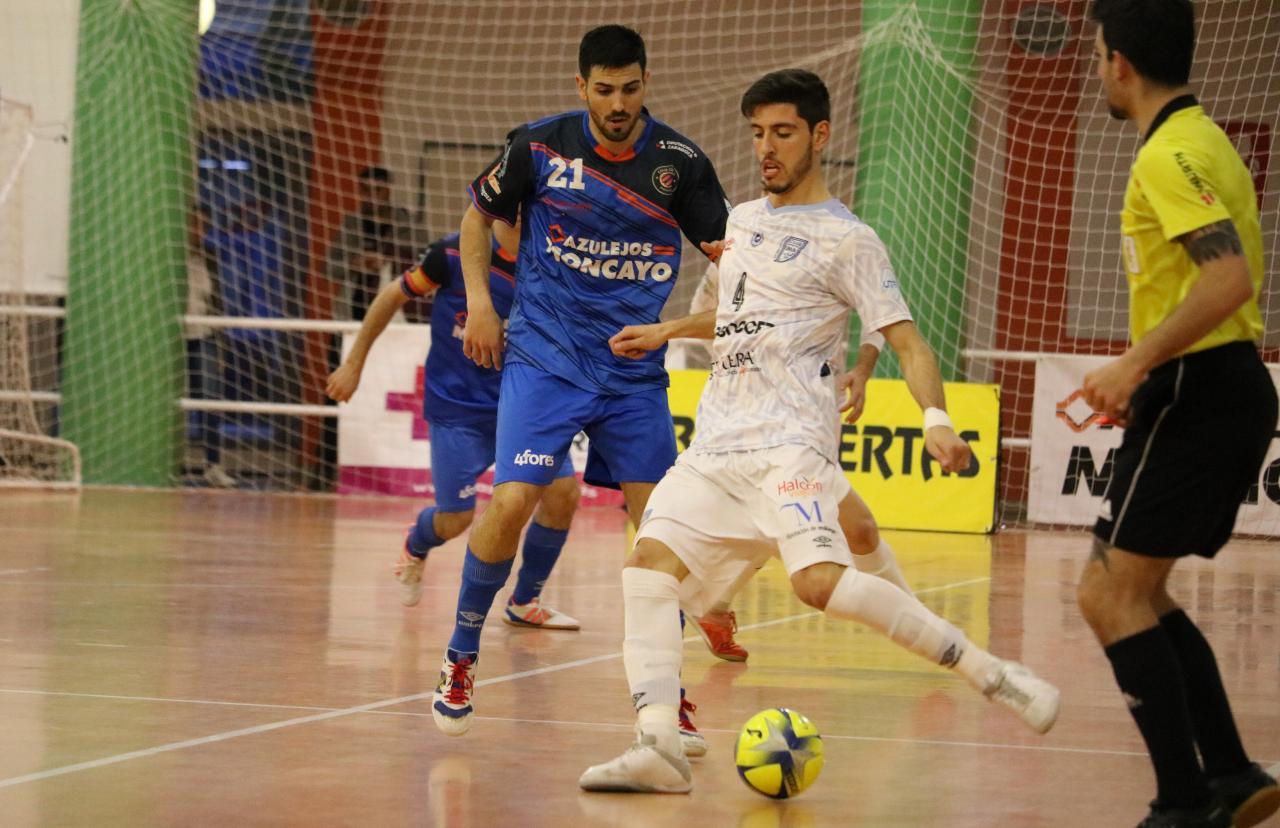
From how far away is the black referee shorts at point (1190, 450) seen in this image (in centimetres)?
361

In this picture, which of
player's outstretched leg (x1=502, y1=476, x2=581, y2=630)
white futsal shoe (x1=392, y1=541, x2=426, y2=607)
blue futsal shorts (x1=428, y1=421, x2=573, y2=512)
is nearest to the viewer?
player's outstretched leg (x1=502, y1=476, x2=581, y2=630)

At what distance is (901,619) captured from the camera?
4.23m

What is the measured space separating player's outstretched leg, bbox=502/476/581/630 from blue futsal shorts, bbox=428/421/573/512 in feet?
1.85

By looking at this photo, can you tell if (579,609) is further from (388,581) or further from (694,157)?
(694,157)

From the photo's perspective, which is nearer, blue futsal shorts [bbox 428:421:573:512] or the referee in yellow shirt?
the referee in yellow shirt

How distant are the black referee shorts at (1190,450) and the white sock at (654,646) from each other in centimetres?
112

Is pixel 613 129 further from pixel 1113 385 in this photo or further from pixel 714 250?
pixel 1113 385

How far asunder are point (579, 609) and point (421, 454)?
616 centimetres

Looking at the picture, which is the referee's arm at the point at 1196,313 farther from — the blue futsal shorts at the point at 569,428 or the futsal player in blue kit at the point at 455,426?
the futsal player in blue kit at the point at 455,426

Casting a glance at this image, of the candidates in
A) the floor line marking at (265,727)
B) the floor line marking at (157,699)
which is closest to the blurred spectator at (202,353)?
the floor line marking at (265,727)

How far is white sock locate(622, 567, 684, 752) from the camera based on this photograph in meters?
4.23

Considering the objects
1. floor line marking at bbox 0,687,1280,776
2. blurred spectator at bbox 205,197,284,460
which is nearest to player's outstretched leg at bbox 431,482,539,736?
floor line marking at bbox 0,687,1280,776

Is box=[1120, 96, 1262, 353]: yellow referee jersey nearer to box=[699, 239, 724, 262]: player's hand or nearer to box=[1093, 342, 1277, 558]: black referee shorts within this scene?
box=[1093, 342, 1277, 558]: black referee shorts

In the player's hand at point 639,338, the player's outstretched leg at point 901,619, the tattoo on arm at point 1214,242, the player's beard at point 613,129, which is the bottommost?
the player's outstretched leg at point 901,619
